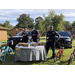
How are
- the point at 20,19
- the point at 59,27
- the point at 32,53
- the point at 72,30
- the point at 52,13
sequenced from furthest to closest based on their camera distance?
1. the point at 20,19
2. the point at 52,13
3. the point at 72,30
4. the point at 59,27
5. the point at 32,53

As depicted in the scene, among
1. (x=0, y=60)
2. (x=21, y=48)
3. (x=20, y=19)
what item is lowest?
(x=0, y=60)

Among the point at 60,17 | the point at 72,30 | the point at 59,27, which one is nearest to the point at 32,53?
the point at 59,27

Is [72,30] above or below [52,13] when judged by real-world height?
below

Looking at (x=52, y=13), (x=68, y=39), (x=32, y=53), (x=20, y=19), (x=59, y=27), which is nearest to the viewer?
(x=32, y=53)

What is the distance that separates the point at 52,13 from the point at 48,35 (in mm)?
23052

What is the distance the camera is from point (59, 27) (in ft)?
65.4

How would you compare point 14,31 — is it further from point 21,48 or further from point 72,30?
point 21,48

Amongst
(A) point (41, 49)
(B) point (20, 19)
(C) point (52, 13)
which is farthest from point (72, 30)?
(B) point (20, 19)

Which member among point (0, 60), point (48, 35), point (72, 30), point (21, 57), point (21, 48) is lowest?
point (0, 60)

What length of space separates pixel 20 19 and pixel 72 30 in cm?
4527

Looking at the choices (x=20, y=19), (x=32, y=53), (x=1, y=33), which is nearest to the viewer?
(x=32, y=53)

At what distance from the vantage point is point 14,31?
3042cm

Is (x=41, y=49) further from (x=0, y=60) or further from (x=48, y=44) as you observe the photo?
(x=0, y=60)

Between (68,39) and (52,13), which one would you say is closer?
(68,39)
